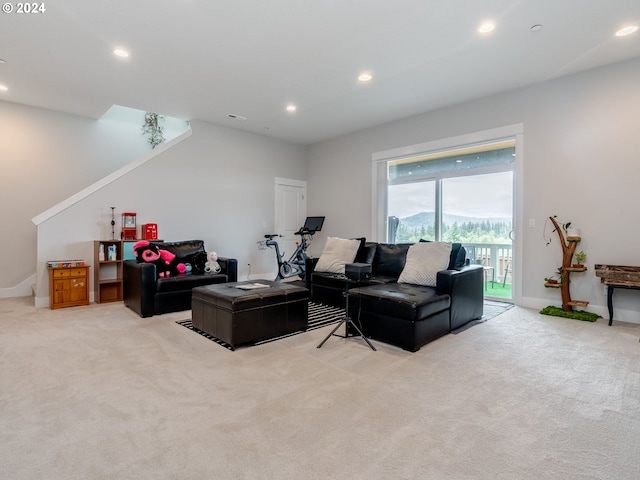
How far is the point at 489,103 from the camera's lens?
4.98m

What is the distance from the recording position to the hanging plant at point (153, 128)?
6.60 metres

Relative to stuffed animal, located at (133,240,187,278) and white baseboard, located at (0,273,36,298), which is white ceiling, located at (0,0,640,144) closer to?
stuffed animal, located at (133,240,187,278)

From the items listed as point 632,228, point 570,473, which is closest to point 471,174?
point 632,228

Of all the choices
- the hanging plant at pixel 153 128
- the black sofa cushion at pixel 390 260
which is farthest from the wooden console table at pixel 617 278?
the hanging plant at pixel 153 128

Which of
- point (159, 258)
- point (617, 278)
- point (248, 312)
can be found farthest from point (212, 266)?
point (617, 278)

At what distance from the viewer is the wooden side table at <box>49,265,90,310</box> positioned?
4504 millimetres

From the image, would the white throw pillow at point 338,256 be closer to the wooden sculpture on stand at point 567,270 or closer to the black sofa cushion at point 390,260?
the black sofa cushion at point 390,260

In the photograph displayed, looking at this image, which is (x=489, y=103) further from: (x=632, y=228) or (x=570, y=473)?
(x=570, y=473)

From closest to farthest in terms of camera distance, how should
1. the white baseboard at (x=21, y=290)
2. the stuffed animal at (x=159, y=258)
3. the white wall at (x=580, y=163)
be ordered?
the white wall at (x=580, y=163) < the stuffed animal at (x=159, y=258) < the white baseboard at (x=21, y=290)

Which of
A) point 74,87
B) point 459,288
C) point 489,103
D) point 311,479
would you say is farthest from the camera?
point 489,103

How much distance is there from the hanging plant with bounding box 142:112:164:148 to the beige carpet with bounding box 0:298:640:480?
4.44 meters

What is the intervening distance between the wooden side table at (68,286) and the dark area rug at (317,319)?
1.83 meters

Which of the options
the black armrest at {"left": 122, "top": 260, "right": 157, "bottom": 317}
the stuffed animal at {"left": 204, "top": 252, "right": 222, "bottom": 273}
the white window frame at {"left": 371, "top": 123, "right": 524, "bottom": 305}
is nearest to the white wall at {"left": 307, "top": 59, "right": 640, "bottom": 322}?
the white window frame at {"left": 371, "top": 123, "right": 524, "bottom": 305}

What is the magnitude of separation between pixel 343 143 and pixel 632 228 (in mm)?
4816
